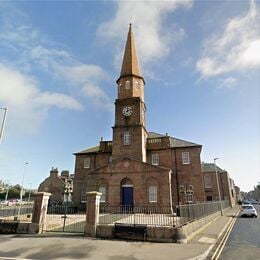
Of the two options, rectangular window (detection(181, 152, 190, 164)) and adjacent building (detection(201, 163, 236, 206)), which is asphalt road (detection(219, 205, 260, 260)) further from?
adjacent building (detection(201, 163, 236, 206))

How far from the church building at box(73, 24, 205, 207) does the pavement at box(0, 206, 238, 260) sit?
1649cm

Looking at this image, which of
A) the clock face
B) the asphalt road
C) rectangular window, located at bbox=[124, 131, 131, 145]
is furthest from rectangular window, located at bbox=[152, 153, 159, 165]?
the asphalt road

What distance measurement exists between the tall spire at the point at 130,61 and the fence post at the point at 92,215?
25061mm

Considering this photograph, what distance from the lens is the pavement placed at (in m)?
9.20

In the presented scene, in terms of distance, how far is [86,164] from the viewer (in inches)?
1476

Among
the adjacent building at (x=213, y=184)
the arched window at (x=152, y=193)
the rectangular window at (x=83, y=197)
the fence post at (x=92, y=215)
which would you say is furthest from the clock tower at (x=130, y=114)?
the adjacent building at (x=213, y=184)

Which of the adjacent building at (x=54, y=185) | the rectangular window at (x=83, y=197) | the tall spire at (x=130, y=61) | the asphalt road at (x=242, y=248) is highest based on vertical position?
the tall spire at (x=130, y=61)

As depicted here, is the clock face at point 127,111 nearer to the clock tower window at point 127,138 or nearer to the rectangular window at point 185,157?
the clock tower window at point 127,138

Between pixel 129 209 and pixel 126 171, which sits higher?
pixel 126 171

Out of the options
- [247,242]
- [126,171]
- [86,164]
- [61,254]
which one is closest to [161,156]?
[126,171]

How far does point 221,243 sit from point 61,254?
807 centimetres

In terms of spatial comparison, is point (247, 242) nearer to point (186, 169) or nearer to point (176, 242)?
point (176, 242)

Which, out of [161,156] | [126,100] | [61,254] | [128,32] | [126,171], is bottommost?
[61,254]

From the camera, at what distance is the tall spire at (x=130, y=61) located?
3584 centimetres
